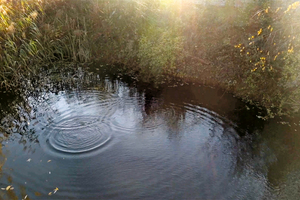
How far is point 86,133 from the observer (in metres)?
5.38

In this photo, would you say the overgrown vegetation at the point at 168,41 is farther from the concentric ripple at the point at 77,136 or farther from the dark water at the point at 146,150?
Answer: the concentric ripple at the point at 77,136

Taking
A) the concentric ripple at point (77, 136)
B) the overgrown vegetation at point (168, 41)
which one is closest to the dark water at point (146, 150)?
the concentric ripple at point (77, 136)

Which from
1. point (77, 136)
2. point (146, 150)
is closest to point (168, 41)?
point (146, 150)

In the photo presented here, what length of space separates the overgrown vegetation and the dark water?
1178 mm

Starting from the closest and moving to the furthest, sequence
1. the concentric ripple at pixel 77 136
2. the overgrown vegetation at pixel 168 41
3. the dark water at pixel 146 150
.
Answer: the dark water at pixel 146 150 → the concentric ripple at pixel 77 136 → the overgrown vegetation at pixel 168 41

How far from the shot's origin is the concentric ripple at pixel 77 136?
4949 mm

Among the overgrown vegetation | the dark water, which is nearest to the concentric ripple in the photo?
the dark water

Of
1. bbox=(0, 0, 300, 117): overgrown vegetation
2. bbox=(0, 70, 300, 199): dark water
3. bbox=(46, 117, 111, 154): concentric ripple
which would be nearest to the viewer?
bbox=(0, 70, 300, 199): dark water

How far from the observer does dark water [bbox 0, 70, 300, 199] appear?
13.4 feet

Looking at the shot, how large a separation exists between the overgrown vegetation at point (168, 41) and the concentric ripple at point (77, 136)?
3.29m

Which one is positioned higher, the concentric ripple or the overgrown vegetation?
the overgrown vegetation

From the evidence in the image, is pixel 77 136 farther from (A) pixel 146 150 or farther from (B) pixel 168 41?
(B) pixel 168 41

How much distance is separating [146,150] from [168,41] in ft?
19.0

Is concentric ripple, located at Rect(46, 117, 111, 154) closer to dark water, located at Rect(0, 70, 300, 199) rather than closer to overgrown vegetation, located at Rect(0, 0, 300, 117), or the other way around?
dark water, located at Rect(0, 70, 300, 199)
